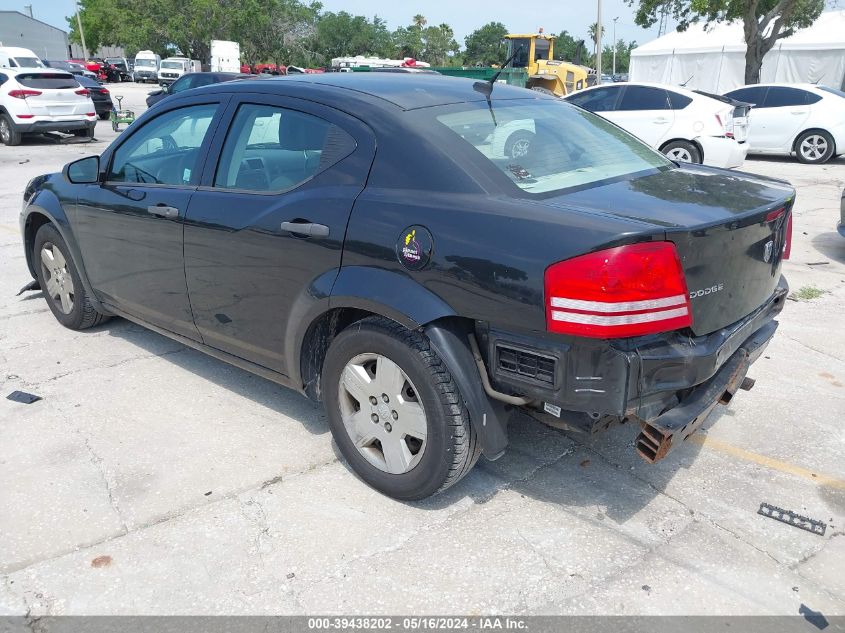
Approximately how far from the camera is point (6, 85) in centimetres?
1576

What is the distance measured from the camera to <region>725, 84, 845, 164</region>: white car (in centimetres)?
1380

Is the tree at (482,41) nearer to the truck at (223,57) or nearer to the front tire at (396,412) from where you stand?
the truck at (223,57)

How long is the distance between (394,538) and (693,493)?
1.38 metres

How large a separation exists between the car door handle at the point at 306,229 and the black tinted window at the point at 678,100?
33.1 feet

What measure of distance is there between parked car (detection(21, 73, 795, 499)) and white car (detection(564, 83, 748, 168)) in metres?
8.42

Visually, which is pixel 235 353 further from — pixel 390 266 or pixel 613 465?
pixel 613 465

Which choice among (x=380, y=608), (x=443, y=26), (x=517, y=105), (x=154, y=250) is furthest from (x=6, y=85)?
(x=443, y=26)

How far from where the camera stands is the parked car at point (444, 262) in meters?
2.47

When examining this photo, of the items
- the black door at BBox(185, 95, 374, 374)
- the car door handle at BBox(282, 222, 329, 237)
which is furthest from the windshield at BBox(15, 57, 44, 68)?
the car door handle at BBox(282, 222, 329, 237)

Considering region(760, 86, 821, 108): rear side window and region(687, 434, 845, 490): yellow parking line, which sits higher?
region(760, 86, 821, 108): rear side window

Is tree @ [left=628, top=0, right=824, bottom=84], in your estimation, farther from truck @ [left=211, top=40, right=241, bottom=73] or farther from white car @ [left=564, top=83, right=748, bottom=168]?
truck @ [left=211, top=40, right=241, bottom=73]

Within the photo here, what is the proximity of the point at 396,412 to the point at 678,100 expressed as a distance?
10414 millimetres

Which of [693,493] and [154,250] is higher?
[154,250]

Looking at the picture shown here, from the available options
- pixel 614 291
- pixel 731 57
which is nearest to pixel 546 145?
pixel 614 291
